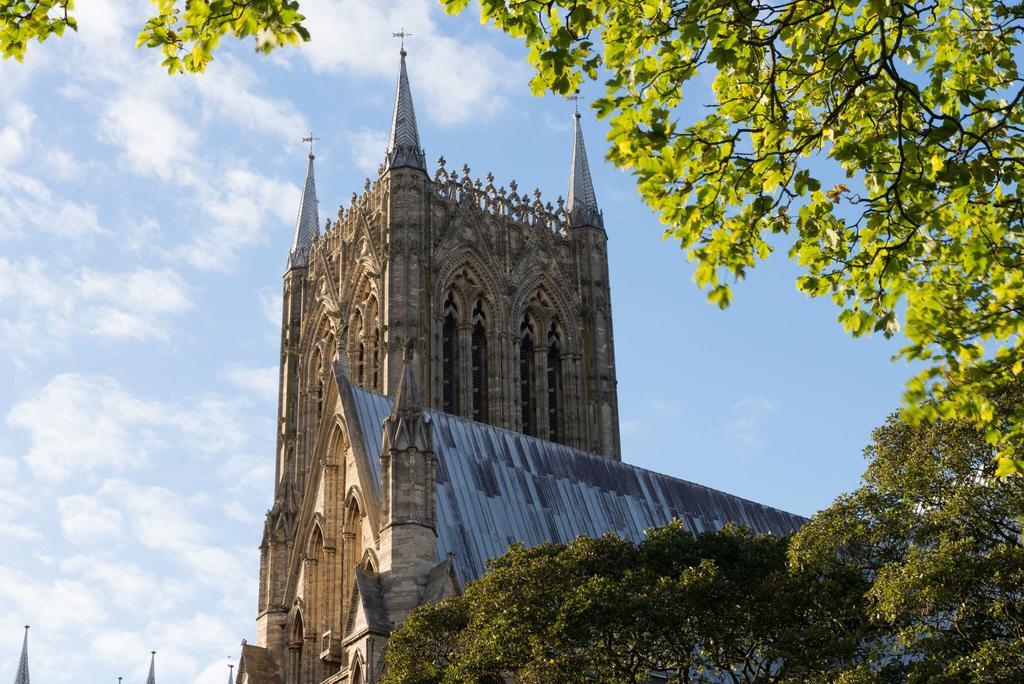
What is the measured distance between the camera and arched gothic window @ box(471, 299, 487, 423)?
56.7m

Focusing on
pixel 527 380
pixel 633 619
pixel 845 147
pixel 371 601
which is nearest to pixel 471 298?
pixel 527 380

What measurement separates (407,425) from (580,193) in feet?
104

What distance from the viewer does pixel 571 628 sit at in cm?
2655

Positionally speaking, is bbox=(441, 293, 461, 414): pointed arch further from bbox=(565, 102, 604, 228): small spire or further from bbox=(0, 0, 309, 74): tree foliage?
bbox=(0, 0, 309, 74): tree foliage

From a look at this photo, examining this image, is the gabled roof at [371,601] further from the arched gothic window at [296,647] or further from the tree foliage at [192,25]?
the tree foliage at [192,25]

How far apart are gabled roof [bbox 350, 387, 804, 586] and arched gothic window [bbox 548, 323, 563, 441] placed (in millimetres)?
10880

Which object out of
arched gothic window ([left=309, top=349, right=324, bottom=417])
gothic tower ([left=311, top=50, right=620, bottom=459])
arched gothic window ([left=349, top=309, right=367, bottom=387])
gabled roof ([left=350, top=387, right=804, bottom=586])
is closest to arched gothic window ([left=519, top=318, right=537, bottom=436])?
gothic tower ([left=311, top=50, right=620, bottom=459])

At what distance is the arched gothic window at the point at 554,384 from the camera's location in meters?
58.8

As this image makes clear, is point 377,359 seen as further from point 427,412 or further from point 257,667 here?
point 257,667

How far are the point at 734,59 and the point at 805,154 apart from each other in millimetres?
1126

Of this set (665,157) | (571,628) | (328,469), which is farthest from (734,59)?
(328,469)

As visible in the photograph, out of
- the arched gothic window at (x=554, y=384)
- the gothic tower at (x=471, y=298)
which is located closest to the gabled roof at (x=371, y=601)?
the gothic tower at (x=471, y=298)

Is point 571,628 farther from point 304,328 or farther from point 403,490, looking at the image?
point 304,328

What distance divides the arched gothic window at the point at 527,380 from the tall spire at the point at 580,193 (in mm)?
6872
